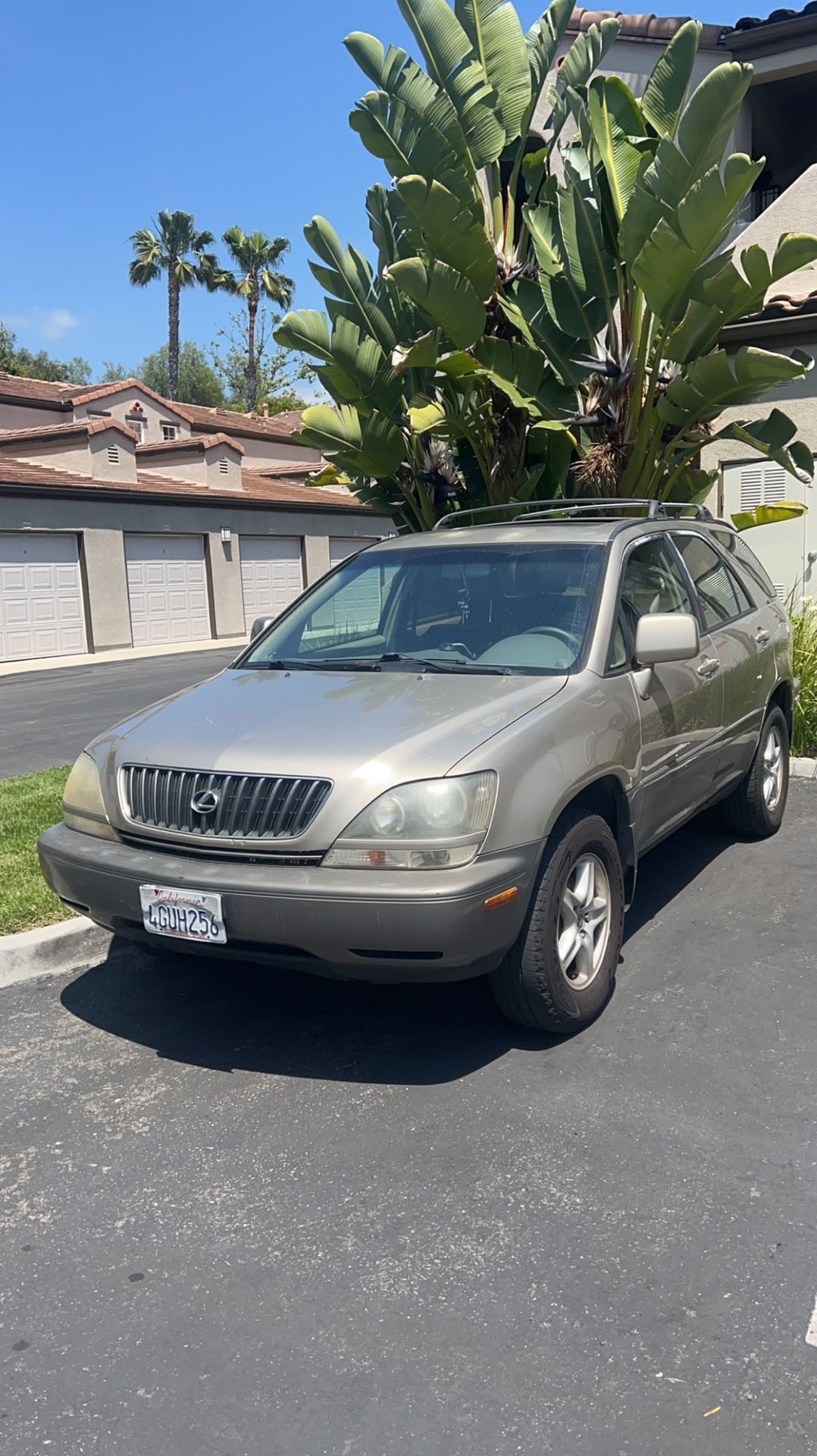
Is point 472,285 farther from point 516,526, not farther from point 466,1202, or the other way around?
point 466,1202

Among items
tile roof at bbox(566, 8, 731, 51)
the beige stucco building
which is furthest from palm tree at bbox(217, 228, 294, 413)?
tile roof at bbox(566, 8, 731, 51)

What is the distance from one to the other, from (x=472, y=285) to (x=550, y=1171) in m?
6.43

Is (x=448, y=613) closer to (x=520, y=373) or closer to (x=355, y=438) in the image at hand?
(x=520, y=373)

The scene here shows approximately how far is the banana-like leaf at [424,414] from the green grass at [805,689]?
9.99 ft

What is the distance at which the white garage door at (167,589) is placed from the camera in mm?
26125

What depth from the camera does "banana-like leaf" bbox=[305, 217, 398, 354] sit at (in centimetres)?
903

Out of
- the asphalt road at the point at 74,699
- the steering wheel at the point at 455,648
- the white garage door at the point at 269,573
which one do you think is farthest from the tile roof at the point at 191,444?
the steering wheel at the point at 455,648

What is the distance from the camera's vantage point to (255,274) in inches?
2147

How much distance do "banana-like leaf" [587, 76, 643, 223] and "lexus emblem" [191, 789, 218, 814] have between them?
6.17m

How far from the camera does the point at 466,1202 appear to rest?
10.4 feet

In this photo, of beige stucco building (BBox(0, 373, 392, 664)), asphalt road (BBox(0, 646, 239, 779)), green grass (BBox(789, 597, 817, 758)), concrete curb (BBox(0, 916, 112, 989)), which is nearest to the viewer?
concrete curb (BBox(0, 916, 112, 989))

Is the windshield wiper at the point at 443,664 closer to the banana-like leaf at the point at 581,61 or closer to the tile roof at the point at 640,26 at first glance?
the banana-like leaf at the point at 581,61

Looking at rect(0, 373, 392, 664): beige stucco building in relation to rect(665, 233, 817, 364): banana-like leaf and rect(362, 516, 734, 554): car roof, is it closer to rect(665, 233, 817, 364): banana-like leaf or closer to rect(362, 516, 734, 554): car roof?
rect(665, 233, 817, 364): banana-like leaf

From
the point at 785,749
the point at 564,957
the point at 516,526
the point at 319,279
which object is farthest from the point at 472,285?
the point at 564,957
